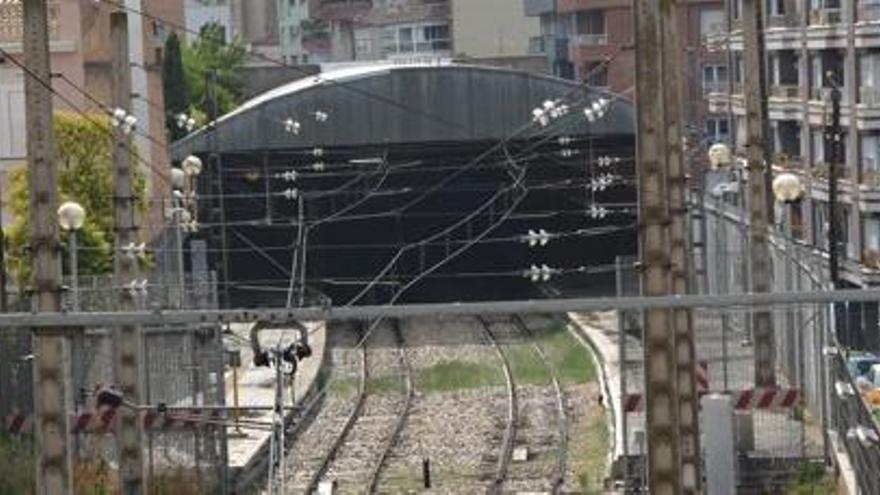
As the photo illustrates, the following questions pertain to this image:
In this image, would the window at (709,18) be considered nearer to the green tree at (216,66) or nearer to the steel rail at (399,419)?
the green tree at (216,66)

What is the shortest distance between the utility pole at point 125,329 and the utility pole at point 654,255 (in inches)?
318

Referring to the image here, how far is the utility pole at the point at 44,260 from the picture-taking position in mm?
14289

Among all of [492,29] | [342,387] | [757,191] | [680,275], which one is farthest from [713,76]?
[680,275]

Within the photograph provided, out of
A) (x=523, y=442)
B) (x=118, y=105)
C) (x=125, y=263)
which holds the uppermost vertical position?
(x=118, y=105)

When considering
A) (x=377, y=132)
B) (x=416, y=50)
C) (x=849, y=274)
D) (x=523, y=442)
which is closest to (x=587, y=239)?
(x=377, y=132)

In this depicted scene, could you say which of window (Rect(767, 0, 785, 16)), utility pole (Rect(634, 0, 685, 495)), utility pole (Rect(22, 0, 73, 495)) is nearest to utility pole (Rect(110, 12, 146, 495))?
utility pole (Rect(22, 0, 73, 495))

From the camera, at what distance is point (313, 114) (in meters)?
53.4

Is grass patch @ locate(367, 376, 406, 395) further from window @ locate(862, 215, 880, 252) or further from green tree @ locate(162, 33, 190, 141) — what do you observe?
green tree @ locate(162, 33, 190, 141)

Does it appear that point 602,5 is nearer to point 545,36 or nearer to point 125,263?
point 545,36

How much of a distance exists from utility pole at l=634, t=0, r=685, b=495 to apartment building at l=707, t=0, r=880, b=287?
2854 cm

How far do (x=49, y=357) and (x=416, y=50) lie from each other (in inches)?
3938

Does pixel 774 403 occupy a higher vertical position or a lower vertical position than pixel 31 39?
lower

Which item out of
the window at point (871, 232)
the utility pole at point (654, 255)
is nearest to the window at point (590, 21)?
the window at point (871, 232)

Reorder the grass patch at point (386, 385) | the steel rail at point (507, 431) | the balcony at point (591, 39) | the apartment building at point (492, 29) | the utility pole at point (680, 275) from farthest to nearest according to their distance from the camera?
the apartment building at point (492, 29)
the balcony at point (591, 39)
the grass patch at point (386, 385)
the steel rail at point (507, 431)
the utility pole at point (680, 275)
